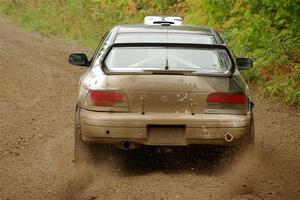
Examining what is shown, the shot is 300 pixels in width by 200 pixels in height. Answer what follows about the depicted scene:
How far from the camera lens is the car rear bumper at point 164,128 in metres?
6.09

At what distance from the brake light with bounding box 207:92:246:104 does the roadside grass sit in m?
4.73

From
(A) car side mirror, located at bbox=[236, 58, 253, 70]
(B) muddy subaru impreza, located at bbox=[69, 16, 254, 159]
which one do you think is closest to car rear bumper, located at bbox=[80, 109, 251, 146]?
(B) muddy subaru impreza, located at bbox=[69, 16, 254, 159]

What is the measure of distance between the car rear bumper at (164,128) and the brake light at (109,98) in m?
0.10

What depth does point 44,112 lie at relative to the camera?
34.0 ft

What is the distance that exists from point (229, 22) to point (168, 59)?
349 inches

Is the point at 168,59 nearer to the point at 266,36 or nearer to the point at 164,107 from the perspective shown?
the point at 164,107

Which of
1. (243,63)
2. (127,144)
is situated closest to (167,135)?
(127,144)

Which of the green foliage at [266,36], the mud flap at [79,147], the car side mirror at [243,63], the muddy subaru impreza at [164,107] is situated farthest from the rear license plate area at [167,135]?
the green foliage at [266,36]

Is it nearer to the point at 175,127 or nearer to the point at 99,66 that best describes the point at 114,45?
the point at 99,66

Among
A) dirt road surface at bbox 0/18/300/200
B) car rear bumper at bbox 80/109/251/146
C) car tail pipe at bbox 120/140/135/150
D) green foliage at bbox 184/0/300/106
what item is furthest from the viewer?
green foliage at bbox 184/0/300/106

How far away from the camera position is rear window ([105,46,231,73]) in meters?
6.45

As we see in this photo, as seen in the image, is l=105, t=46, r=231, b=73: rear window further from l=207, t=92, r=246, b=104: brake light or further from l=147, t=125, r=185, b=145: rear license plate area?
l=147, t=125, r=185, b=145: rear license plate area

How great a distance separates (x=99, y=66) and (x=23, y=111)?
13.8 ft

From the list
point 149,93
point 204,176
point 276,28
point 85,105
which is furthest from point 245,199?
point 276,28
